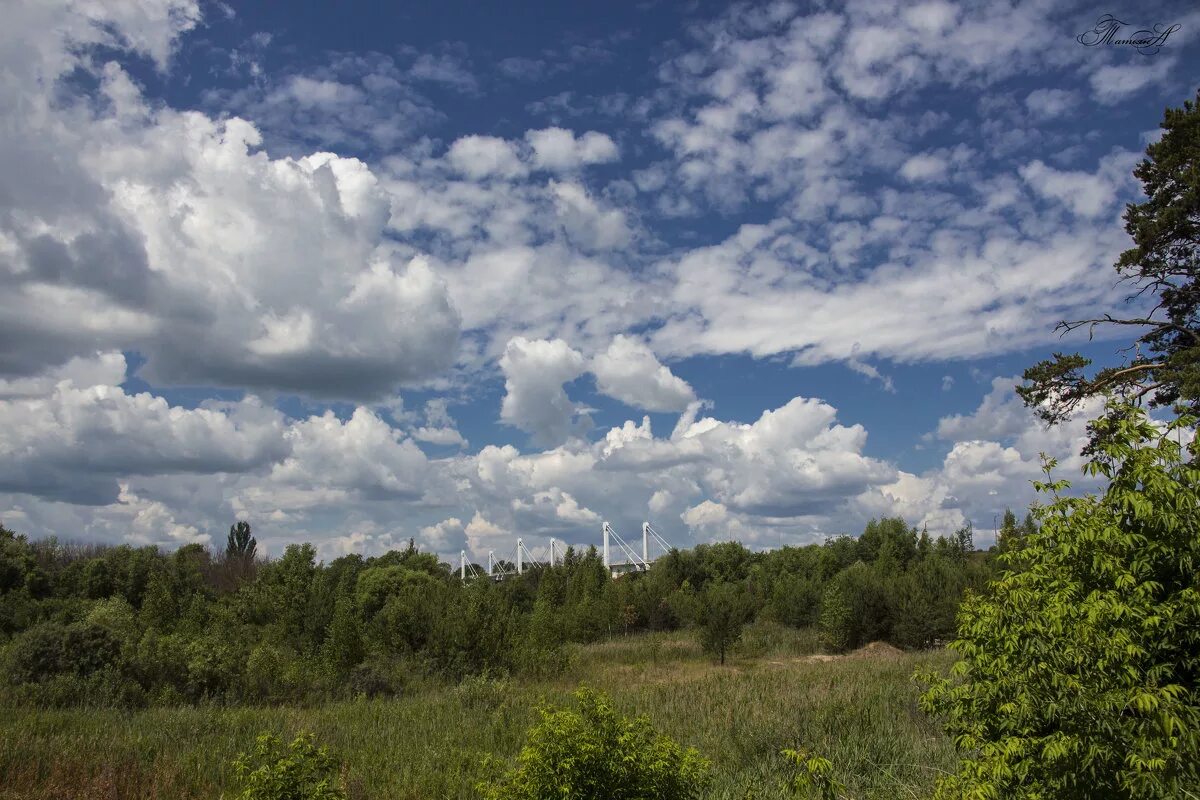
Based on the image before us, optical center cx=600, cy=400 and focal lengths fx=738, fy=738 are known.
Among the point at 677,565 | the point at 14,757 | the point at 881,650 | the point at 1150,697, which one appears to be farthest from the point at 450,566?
the point at 1150,697

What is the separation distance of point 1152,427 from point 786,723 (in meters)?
9.33

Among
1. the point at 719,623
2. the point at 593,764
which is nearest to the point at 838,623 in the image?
the point at 719,623

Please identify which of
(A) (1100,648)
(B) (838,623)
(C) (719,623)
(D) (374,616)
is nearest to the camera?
(A) (1100,648)

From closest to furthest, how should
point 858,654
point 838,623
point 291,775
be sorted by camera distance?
point 291,775, point 858,654, point 838,623

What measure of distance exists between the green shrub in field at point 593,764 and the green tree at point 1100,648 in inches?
87.3

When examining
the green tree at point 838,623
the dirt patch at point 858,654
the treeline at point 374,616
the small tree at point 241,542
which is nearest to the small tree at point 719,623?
the treeline at point 374,616

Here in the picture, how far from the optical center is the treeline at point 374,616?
1938 cm

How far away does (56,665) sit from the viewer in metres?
18.2

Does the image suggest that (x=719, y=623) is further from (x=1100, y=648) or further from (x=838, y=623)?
(x=1100, y=648)

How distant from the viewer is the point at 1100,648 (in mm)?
4871

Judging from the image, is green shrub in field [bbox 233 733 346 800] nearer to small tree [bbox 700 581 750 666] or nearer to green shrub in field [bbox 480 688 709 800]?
green shrub in field [bbox 480 688 709 800]

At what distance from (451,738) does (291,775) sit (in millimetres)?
7784

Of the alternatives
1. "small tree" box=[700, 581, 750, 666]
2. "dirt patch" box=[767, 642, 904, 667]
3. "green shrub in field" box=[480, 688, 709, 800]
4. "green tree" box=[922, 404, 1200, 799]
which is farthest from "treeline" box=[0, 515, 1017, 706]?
"green shrub in field" box=[480, 688, 709, 800]

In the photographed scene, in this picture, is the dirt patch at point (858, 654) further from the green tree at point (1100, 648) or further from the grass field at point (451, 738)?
the green tree at point (1100, 648)
